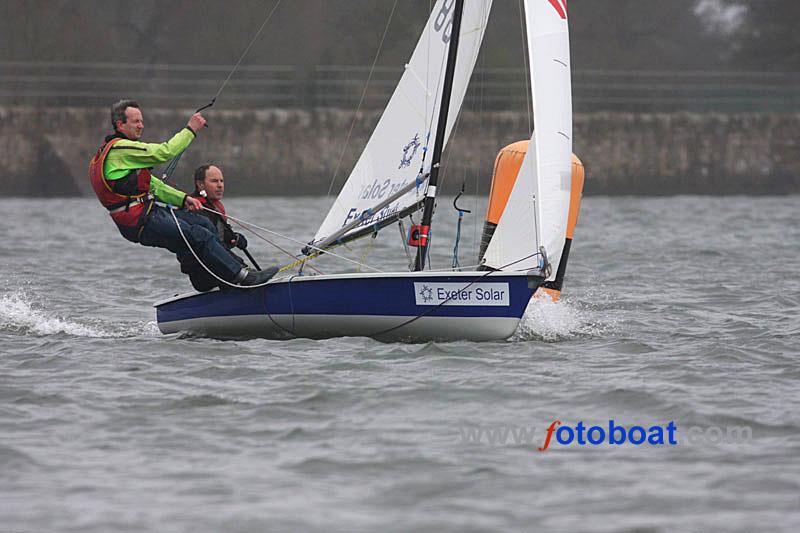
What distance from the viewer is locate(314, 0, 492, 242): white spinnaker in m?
8.51

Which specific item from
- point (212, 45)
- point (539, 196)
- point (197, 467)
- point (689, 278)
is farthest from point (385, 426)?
point (212, 45)

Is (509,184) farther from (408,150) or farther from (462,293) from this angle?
(462,293)

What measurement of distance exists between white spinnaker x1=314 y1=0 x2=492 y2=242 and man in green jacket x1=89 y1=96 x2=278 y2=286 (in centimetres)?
80

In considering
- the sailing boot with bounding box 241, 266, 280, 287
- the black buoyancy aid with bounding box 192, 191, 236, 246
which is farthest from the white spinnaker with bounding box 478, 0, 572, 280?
the black buoyancy aid with bounding box 192, 191, 236, 246

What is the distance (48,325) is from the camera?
9031 millimetres

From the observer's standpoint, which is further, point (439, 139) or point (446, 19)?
point (446, 19)

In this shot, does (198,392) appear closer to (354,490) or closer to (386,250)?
(354,490)

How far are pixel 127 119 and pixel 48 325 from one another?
1763 mm

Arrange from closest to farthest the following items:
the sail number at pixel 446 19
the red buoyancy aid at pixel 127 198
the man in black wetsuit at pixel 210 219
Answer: the red buoyancy aid at pixel 127 198 → the man in black wetsuit at pixel 210 219 → the sail number at pixel 446 19

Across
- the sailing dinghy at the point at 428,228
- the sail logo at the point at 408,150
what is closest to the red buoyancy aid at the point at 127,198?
the sailing dinghy at the point at 428,228

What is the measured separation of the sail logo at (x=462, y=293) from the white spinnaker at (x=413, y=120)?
2.50ft

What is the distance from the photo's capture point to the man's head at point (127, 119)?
807cm

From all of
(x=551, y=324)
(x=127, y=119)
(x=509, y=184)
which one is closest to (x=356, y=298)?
(x=551, y=324)

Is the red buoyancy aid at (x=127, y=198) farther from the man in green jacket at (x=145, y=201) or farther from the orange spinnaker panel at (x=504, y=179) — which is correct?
the orange spinnaker panel at (x=504, y=179)
